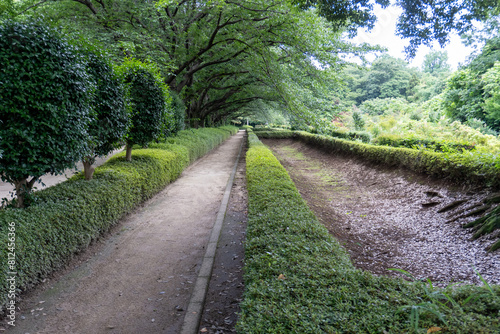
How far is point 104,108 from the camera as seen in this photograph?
5.15 metres

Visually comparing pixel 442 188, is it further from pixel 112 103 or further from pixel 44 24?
pixel 44 24

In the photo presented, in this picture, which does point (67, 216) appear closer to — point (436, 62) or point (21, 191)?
point (21, 191)

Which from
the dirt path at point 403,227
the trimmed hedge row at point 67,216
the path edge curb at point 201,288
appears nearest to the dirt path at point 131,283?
the path edge curb at point 201,288

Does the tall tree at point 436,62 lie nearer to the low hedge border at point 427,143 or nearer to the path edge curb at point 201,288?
the low hedge border at point 427,143

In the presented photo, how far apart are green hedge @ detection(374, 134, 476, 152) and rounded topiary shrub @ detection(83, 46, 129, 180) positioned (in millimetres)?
7811

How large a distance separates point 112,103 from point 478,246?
21.5 ft

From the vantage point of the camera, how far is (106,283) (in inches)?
139

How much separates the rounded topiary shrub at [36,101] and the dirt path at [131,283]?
4.43ft

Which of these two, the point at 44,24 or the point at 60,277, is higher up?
the point at 44,24

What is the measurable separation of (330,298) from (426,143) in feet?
31.5

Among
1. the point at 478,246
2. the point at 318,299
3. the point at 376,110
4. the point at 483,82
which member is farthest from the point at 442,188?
the point at 376,110

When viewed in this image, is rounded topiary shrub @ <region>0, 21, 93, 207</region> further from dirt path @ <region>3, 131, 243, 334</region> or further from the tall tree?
the tall tree

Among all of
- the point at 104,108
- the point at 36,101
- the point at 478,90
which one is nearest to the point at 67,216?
the point at 36,101

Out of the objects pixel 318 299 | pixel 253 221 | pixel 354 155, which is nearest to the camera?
pixel 318 299
